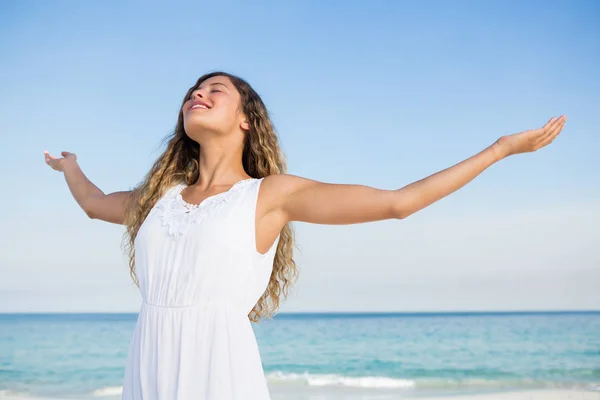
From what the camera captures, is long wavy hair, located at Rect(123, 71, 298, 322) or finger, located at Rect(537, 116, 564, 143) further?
long wavy hair, located at Rect(123, 71, 298, 322)

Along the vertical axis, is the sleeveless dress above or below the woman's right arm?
below

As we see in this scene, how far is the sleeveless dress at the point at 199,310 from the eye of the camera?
209 cm

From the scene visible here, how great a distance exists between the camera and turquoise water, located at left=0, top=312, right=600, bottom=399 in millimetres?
10758

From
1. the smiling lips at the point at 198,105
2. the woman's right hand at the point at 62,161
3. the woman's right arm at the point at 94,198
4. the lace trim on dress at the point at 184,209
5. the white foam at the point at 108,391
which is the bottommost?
the white foam at the point at 108,391

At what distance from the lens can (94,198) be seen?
273cm

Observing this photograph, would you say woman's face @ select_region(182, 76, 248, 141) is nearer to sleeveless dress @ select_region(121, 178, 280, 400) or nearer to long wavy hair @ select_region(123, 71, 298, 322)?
long wavy hair @ select_region(123, 71, 298, 322)

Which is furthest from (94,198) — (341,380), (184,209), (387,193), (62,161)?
(341,380)

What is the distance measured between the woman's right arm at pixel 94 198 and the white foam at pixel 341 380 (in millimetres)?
8268

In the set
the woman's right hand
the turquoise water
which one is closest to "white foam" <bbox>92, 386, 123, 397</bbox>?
the turquoise water

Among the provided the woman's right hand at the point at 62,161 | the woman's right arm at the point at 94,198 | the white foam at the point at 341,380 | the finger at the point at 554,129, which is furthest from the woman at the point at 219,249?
the white foam at the point at 341,380

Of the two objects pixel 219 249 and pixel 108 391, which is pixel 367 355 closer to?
pixel 108 391

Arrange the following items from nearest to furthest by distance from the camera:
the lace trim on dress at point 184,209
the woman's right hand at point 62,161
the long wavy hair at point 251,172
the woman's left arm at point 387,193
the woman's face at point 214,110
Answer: the woman's left arm at point 387,193 → the lace trim on dress at point 184,209 → the woman's face at point 214,110 → the long wavy hair at point 251,172 → the woman's right hand at point 62,161

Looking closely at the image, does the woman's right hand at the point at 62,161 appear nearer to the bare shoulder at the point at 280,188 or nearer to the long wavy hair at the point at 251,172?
the long wavy hair at the point at 251,172

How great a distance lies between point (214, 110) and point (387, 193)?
73cm
